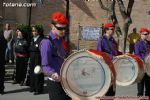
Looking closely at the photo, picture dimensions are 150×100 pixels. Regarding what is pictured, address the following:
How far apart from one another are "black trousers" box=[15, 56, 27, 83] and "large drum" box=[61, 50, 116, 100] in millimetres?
8360

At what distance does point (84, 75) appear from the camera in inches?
241

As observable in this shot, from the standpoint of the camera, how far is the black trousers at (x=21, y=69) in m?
14.4

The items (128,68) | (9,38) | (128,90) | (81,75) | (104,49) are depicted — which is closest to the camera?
(81,75)

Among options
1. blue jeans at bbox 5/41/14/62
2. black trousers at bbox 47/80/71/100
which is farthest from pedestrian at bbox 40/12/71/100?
blue jeans at bbox 5/41/14/62

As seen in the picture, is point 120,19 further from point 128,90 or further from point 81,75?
point 81,75

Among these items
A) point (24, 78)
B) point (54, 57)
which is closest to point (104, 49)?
point (54, 57)

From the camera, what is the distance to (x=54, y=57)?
20.9 feet

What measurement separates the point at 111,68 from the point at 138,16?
23280mm

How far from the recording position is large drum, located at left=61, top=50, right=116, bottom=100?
19.7 ft

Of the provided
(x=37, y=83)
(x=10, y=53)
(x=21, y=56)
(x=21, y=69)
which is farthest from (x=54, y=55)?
(x=10, y=53)

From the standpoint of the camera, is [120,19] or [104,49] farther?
[120,19]

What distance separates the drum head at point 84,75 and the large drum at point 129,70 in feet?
9.94

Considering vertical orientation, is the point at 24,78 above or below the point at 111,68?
below

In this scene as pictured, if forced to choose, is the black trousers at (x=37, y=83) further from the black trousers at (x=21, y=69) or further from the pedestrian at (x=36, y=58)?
the black trousers at (x=21, y=69)
